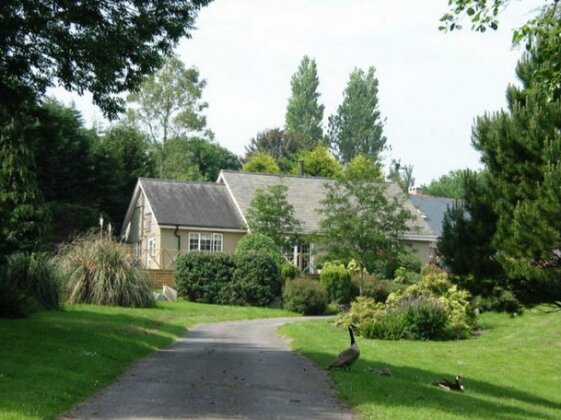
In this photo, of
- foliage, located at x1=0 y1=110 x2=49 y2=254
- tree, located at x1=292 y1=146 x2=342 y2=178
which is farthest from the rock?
tree, located at x1=292 y1=146 x2=342 y2=178

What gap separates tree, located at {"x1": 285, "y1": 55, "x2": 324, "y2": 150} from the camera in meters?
102

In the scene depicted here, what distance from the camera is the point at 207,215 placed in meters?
55.6

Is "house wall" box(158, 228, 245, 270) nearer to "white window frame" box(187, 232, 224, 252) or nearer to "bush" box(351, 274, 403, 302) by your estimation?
"white window frame" box(187, 232, 224, 252)

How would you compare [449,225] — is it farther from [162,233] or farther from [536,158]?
[162,233]

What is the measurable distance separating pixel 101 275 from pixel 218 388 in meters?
20.1

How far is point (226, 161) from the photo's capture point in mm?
92875

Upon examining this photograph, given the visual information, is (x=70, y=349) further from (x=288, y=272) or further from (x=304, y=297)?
(x=288, y=272)

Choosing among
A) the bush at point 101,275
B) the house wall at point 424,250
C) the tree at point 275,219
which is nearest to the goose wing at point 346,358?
the bush at point 101,275

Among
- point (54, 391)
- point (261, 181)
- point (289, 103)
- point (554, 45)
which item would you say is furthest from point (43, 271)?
point (289, 103)

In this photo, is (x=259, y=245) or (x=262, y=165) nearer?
(x=259, y=245)

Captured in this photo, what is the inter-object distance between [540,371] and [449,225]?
14.0 ft

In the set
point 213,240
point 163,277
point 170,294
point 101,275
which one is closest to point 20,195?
point 101,275

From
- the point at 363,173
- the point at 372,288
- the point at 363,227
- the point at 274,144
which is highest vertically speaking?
the point at 274,144

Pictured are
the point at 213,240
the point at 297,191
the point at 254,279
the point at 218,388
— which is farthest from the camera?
the point at 297,191
